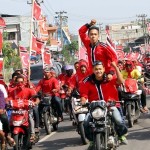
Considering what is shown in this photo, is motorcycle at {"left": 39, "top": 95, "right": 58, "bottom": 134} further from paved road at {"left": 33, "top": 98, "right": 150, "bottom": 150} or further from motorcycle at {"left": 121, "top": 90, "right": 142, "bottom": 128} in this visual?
motorcycle at {"left": 121, "top": 90, "right": 142, "bottom": 128}

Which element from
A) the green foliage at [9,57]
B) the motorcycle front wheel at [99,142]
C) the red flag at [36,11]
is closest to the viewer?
the motorcycle front wheel at [99,142]

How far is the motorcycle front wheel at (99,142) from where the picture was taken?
6.56m

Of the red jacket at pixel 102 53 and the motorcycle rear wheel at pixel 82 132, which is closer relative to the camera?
the red jacket at pixel 102 53

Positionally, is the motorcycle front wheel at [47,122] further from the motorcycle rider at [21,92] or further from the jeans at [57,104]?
the motorcycle rider at [21,92]

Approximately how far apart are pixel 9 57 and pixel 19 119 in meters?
30.0

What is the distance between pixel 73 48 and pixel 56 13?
236 inches

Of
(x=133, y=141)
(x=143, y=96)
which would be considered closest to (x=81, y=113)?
(x=133, y=141)

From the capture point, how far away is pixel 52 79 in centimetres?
1138

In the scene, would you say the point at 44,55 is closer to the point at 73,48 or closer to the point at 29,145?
the point at 29,145

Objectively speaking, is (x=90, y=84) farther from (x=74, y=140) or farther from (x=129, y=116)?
(x=129, y=116)

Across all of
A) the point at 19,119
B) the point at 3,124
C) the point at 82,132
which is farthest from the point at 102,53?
the point at 3,124

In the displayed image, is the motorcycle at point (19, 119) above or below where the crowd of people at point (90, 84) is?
below

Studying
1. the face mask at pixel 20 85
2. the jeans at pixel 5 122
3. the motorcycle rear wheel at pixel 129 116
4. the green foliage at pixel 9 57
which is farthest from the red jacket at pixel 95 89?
the green foliage at pixel 9 57

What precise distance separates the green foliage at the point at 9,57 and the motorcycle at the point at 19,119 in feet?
89.4
